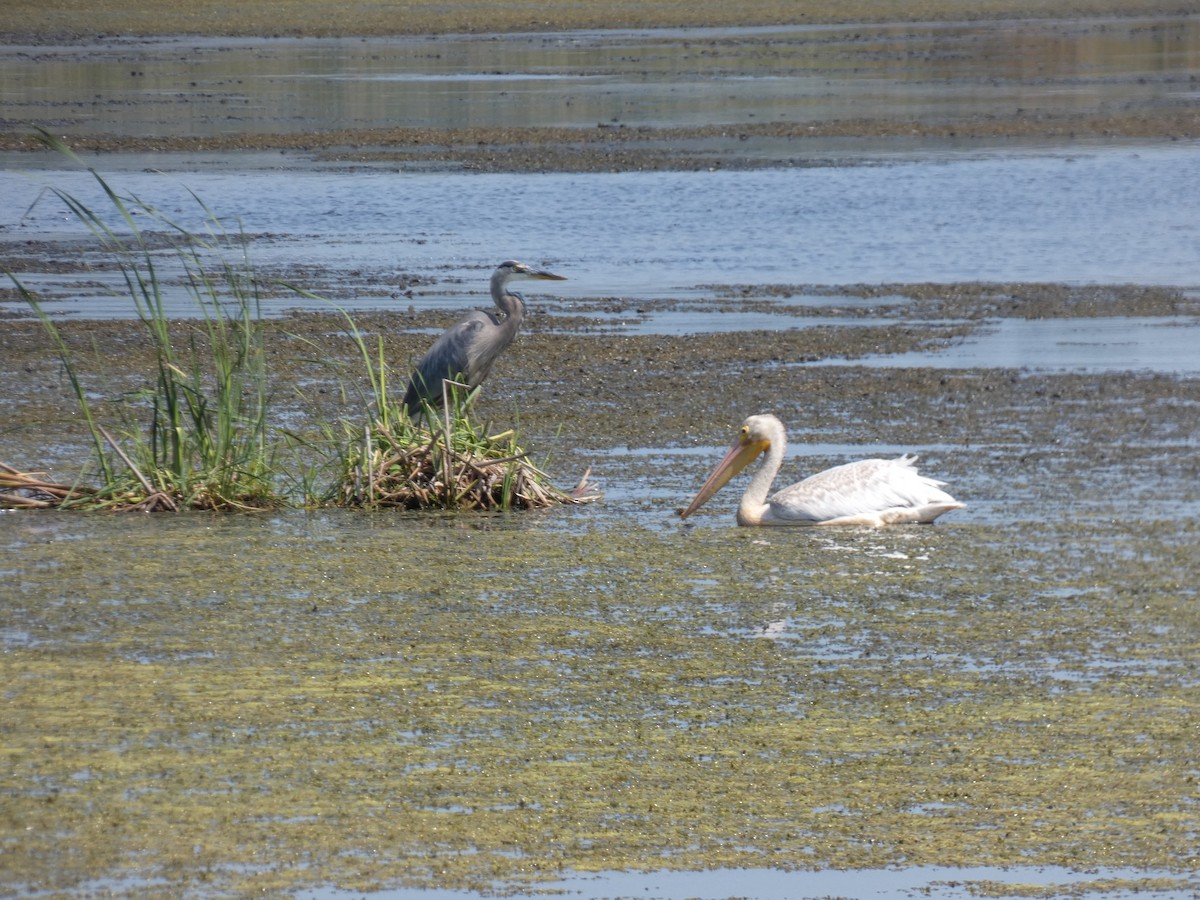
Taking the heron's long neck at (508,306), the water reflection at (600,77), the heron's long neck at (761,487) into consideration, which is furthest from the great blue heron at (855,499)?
the water reflection at (600,77)

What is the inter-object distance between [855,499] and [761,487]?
548 millimetres

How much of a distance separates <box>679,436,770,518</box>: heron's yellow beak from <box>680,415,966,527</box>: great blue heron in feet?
0.08

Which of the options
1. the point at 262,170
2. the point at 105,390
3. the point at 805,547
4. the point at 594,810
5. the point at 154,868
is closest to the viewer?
the point at 154,868

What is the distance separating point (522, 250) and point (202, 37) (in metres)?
26.5

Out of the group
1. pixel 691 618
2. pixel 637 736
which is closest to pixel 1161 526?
pixel 691 618

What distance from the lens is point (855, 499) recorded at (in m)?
8.02

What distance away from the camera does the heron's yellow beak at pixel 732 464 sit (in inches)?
333

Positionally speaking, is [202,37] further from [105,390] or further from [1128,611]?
[1128,611]

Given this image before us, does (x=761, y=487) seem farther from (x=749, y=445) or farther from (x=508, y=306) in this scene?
(x=508, y=306)

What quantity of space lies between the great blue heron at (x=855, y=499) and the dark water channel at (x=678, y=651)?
0.12 metres

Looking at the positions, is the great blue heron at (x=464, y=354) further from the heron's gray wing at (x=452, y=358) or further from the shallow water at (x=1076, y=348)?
the shallow water at (x=1076, y=348)

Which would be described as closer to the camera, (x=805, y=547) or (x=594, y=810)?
(x=594, y=810)

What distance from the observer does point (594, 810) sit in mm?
4625

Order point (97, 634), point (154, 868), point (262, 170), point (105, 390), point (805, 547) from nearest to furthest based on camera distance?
point (154, 868) < point (97, 634) < point (805, 547) < point (105, 390) < point (262, 170)
